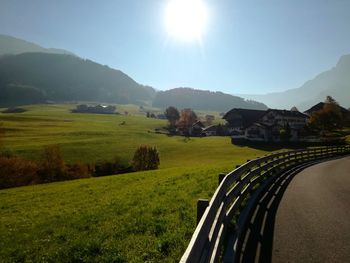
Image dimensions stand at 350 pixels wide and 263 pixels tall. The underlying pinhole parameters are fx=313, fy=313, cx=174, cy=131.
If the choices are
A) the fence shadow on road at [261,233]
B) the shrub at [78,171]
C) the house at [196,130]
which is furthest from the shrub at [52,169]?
the house at [196,130]

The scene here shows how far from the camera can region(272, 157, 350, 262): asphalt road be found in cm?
675

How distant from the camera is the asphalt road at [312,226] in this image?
6.75 meters

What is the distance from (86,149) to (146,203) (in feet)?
199

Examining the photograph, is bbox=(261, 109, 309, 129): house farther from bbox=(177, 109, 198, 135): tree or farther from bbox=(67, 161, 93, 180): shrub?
bbox=(67, 161, 93, 180): shrub

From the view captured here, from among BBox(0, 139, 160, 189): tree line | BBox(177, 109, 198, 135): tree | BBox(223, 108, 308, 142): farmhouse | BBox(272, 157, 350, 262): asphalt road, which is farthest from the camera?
BBox(177, 109, 198, 135): tree

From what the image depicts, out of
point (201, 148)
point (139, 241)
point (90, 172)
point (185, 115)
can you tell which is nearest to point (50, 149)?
point (90, 172)

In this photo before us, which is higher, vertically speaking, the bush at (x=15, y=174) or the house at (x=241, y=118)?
the house at (x=241, y=118)

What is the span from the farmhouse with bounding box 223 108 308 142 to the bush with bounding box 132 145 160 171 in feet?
120

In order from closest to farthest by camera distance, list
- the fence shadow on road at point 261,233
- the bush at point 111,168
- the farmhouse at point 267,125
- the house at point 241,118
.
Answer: the fence shadow on road at point 261,233 → the bush at point 111,168 → the farmhouse at point 267,125 → the house at point 241,118

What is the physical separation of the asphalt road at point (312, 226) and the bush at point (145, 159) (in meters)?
47.3

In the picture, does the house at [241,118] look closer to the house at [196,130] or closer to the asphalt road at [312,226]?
the house at [196,130]

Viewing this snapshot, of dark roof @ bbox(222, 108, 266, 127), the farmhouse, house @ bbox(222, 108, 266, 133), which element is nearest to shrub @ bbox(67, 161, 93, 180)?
the farmhouse

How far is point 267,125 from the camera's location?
88000 millimetres

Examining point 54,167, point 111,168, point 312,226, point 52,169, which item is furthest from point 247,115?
point 312,226
